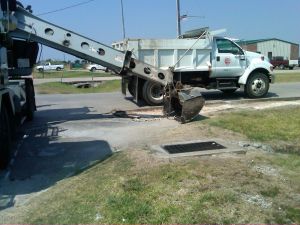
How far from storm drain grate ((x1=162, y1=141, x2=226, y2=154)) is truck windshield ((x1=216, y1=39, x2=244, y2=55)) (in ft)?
28.3

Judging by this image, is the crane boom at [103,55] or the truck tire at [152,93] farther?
the truck tire at [152,93]

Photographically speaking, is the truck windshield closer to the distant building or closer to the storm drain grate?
the storm drain grate

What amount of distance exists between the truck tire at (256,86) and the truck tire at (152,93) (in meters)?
3.44

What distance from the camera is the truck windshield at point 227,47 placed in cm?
1738

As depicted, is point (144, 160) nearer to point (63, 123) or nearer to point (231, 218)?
point (231, 218)

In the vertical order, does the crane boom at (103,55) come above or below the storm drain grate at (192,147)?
above

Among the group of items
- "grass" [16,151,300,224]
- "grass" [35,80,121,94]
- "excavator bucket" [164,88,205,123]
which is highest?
"excavator bucket" [164,88,205,123]

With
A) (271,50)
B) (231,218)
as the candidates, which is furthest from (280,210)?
(271,50)

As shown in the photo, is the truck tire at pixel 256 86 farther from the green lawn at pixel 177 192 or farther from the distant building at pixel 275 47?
the distant building at pixel 275 47

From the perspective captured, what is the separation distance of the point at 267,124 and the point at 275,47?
7905 cm

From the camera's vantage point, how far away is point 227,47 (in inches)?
692

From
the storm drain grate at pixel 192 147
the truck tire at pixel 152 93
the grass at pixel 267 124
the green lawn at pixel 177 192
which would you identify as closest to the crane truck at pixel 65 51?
the grass at pixel 267 124

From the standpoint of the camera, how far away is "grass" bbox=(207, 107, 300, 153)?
9.80 m

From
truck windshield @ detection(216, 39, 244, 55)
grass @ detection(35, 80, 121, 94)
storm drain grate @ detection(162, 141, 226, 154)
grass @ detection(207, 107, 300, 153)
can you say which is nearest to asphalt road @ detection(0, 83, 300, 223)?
storm drain grate @ detection(162, 141, 226, 154)
